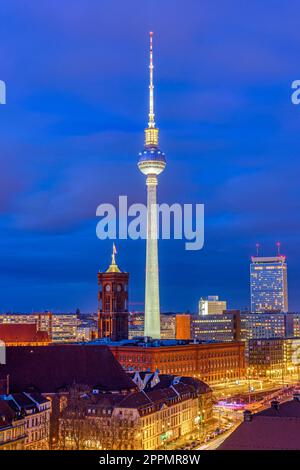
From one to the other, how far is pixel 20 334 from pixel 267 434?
9969cm

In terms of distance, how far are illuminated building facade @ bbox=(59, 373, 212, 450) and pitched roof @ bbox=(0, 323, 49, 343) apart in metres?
63.9

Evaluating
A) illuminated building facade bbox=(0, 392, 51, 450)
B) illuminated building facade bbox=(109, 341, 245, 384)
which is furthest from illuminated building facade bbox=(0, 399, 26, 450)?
illuminated building facade bbox=(109, 341, 245, 384)

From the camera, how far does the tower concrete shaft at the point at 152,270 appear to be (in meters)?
Answer: 173

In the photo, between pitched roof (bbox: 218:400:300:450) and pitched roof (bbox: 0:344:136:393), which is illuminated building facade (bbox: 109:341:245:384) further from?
pitched roof (bbox: 218:400:300:450)

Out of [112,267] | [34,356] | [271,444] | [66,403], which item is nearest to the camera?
[271,444]

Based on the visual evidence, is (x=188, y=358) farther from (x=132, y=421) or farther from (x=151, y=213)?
(x=132, y=421)

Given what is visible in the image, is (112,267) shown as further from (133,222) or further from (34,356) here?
(34,356)

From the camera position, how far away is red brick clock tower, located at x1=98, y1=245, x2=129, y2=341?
150 meters

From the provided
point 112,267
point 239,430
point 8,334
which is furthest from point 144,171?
point 239,430

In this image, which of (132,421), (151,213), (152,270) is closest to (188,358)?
(152,270)

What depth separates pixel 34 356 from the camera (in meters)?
78.8

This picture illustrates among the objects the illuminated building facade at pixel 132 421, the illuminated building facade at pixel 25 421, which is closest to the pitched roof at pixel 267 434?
the illuminated building facade at pixel 132 421
